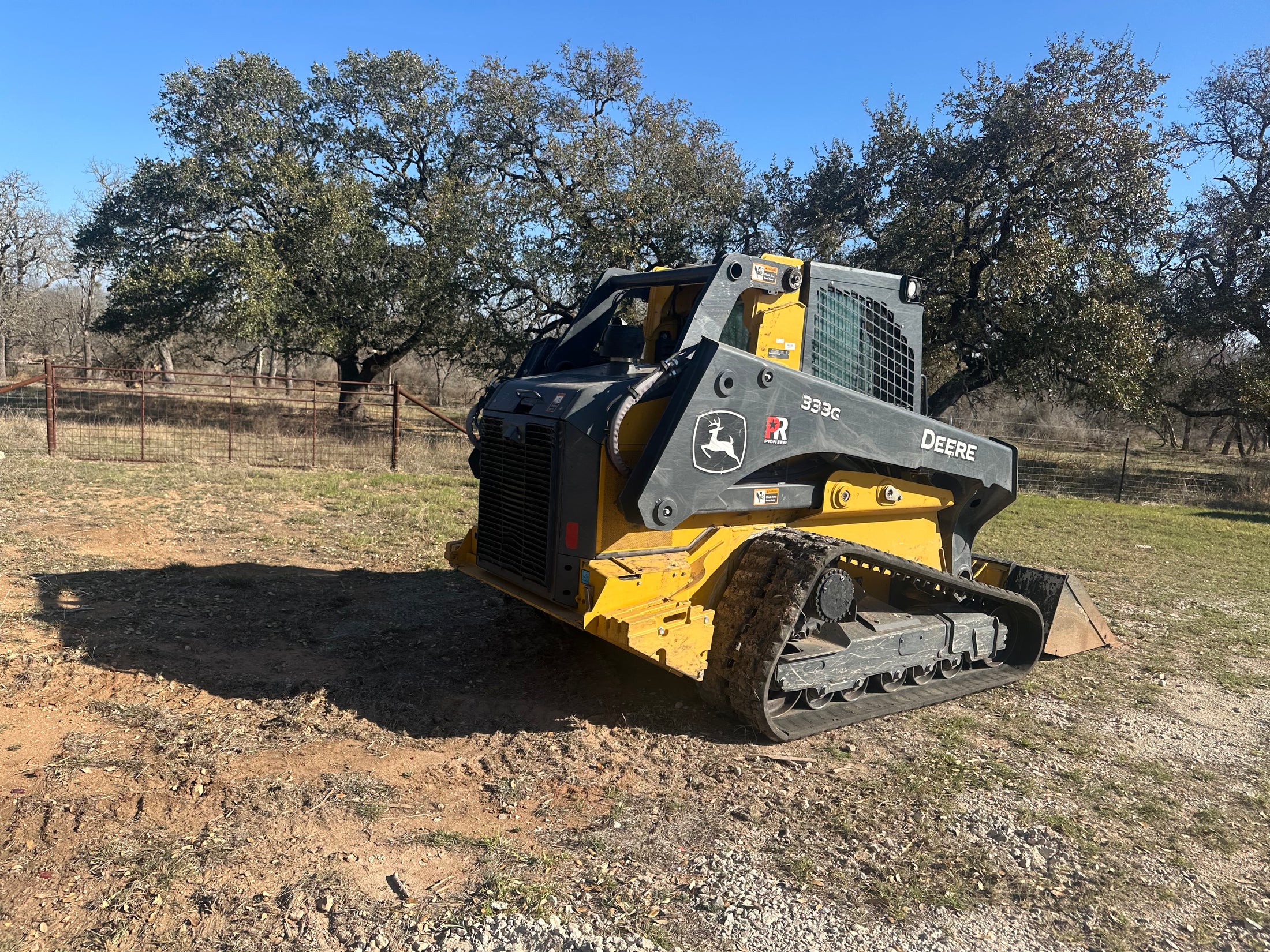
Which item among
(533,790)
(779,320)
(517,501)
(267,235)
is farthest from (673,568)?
(267,235)

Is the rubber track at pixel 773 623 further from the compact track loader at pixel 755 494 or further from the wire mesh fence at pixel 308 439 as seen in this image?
the wire mesh fence at pixel 308 439

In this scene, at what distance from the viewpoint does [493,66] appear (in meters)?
22.4

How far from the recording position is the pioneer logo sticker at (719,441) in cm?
439

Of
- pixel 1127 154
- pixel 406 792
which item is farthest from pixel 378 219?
pixel 406 792

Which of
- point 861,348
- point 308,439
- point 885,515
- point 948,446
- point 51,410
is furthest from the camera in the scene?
point 308,439

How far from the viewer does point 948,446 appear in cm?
566

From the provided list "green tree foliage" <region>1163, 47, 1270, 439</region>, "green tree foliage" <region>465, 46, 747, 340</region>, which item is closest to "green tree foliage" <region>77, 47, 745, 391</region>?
"green tree foliage" <region>465, 46, 747, 340</region>

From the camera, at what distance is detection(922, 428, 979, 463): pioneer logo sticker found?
549 centimetres

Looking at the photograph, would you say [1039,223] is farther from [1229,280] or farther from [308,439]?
[308,439]

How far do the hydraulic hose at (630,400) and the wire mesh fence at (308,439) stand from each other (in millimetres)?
9149

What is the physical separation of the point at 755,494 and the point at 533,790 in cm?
203

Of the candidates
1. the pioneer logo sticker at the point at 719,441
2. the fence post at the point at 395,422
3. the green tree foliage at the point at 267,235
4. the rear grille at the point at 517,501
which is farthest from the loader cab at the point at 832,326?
the green tree foliage at the point at 267,235

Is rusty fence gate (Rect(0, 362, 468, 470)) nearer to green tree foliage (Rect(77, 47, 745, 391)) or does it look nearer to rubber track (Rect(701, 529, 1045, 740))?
green tree foliage (Rect(77, 47, 745, 391))

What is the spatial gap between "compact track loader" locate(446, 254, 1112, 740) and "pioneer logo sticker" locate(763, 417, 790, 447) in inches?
0.4
